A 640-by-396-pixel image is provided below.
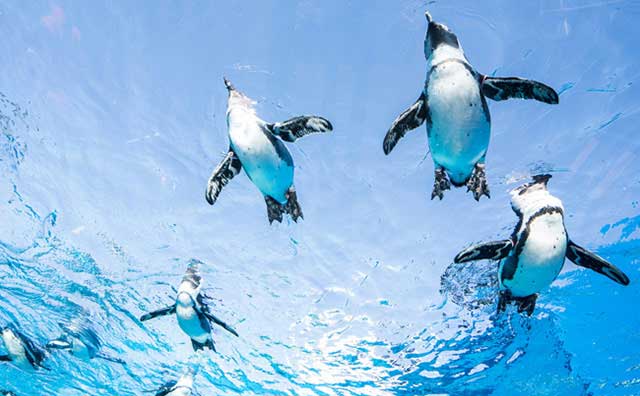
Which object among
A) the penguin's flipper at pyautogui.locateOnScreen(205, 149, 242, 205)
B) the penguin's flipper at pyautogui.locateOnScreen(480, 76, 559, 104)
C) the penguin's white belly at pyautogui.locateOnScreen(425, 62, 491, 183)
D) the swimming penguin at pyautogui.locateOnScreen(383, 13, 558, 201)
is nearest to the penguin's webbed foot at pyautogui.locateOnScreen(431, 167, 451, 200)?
the swimming penguin at pyautogui.locateOnScreen(383, 13, 558, 201)

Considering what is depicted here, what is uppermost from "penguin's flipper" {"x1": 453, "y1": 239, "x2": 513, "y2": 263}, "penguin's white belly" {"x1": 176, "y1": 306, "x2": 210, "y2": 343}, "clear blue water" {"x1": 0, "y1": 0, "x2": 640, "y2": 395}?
Result: "clear blue water" {"x1": 0, "y1": 0, "x2": 640, "y2": 395}

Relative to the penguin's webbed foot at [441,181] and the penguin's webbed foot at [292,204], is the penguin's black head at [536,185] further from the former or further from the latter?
the penguin's webbed foot at [292,204]

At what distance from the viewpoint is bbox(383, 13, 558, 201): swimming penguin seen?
15.2 feet

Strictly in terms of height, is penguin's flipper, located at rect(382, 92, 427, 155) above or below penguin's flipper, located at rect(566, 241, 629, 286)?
above

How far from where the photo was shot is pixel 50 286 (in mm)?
17016

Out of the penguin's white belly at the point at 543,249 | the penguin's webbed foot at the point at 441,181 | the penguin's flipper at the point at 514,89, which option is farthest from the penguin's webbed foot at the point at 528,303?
the penguin's flipper at the point at 514,89

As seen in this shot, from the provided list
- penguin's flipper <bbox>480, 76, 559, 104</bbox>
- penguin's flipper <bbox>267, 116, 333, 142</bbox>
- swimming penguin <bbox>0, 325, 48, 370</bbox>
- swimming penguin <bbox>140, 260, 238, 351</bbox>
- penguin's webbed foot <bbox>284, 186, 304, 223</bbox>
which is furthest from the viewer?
swimming penguin <bbox>0, 325, 48, 370</bbox>

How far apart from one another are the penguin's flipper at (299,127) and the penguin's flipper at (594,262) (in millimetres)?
3208

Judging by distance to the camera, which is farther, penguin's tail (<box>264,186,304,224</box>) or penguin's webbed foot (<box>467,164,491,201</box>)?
penguin's tail (<box>264,186,304,224</box>)

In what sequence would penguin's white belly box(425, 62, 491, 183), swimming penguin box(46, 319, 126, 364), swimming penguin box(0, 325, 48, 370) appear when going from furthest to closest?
swimming penguin box(46, 319, 126, 364) → swimming penguin box(0, 325, 48, 370) → penguin's white belly box(425, 62, 491, 183)

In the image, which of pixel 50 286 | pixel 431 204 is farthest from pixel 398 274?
pixel 50 286

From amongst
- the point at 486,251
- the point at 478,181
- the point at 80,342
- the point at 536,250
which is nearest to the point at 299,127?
the point at 478,181

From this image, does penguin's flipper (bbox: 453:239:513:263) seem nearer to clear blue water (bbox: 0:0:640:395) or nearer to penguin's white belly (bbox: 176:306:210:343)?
clear blue water (bbox: 0:0:640:395)

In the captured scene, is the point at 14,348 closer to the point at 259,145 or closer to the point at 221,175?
the point at 221,175
